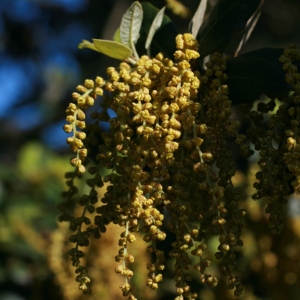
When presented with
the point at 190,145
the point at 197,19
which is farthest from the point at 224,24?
the point at 190,145

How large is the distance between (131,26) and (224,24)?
0.23 meters

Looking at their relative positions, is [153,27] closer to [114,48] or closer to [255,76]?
[114,48]

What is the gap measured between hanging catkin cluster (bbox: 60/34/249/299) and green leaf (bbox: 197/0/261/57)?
70 millimetres

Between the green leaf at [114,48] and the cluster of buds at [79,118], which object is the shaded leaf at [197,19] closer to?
the green leaf at [114,48]

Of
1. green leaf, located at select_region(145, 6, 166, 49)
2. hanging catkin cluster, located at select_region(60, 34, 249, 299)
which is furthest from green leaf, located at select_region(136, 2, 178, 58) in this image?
hanging catkin cluster, located at select_region(60, 34, 249, 299)

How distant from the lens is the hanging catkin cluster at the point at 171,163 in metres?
1.31

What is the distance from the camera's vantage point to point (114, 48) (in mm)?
1514

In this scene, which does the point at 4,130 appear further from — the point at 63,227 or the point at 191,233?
the point at 191,233

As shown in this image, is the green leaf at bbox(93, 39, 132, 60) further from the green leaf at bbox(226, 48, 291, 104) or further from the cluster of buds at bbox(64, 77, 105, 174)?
the green leaf at bbox(226, 48, 291, 104)

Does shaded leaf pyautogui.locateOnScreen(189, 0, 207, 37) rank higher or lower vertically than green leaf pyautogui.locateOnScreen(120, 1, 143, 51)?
higher

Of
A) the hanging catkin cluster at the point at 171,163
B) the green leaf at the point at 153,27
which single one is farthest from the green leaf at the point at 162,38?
the hanging catkin cluster at the point at 171,163

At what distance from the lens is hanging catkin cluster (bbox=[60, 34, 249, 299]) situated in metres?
1.31

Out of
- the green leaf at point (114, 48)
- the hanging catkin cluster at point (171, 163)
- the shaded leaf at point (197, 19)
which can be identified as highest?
the shaded leaf at point (197, 19)

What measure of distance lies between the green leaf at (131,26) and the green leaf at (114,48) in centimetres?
7
